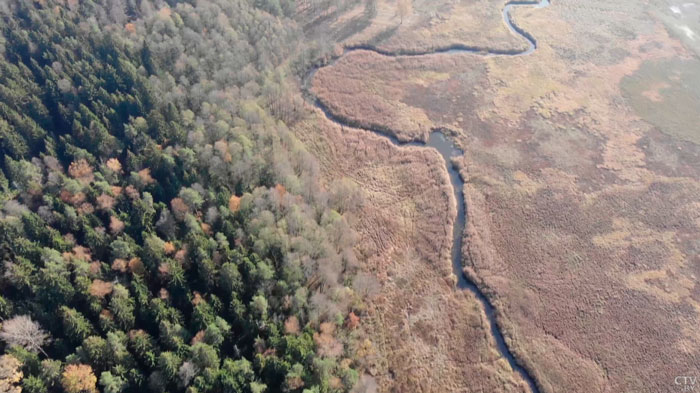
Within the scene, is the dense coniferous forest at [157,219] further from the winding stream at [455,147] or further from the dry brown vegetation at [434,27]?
the dry brown vegetation at [434,27]

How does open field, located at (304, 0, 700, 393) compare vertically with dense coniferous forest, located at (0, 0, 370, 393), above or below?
below

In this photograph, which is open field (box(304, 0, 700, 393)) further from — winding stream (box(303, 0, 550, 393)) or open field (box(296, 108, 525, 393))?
open field (box(296, 108, 525, 393))

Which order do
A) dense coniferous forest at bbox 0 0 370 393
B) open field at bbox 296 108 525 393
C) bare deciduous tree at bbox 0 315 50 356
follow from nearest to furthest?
bare deciduous tree at bbox 0 315 50 356
dense coniferous forest at bbox 0 0 370 393
open field at bbox 296 108 525 393

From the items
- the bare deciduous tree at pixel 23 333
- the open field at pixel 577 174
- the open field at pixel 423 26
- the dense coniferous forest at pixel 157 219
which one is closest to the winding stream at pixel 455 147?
the open field at pixel 577 174

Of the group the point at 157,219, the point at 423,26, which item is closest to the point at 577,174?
the point at 423,26

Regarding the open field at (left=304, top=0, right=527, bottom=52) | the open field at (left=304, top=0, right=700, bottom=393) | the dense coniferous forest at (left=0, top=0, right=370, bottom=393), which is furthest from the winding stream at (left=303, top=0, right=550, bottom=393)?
the dense coniferous forest at (left=0, top=0, right=370, bottom=393)

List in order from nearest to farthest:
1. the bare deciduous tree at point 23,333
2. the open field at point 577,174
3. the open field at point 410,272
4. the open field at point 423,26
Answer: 1. the bare deciduous tree at point 23,333
2. the open field at point 410,272
3. the open field at point 577,174
4. the open field at point 423,26

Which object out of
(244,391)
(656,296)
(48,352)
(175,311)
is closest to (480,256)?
(656,296)
